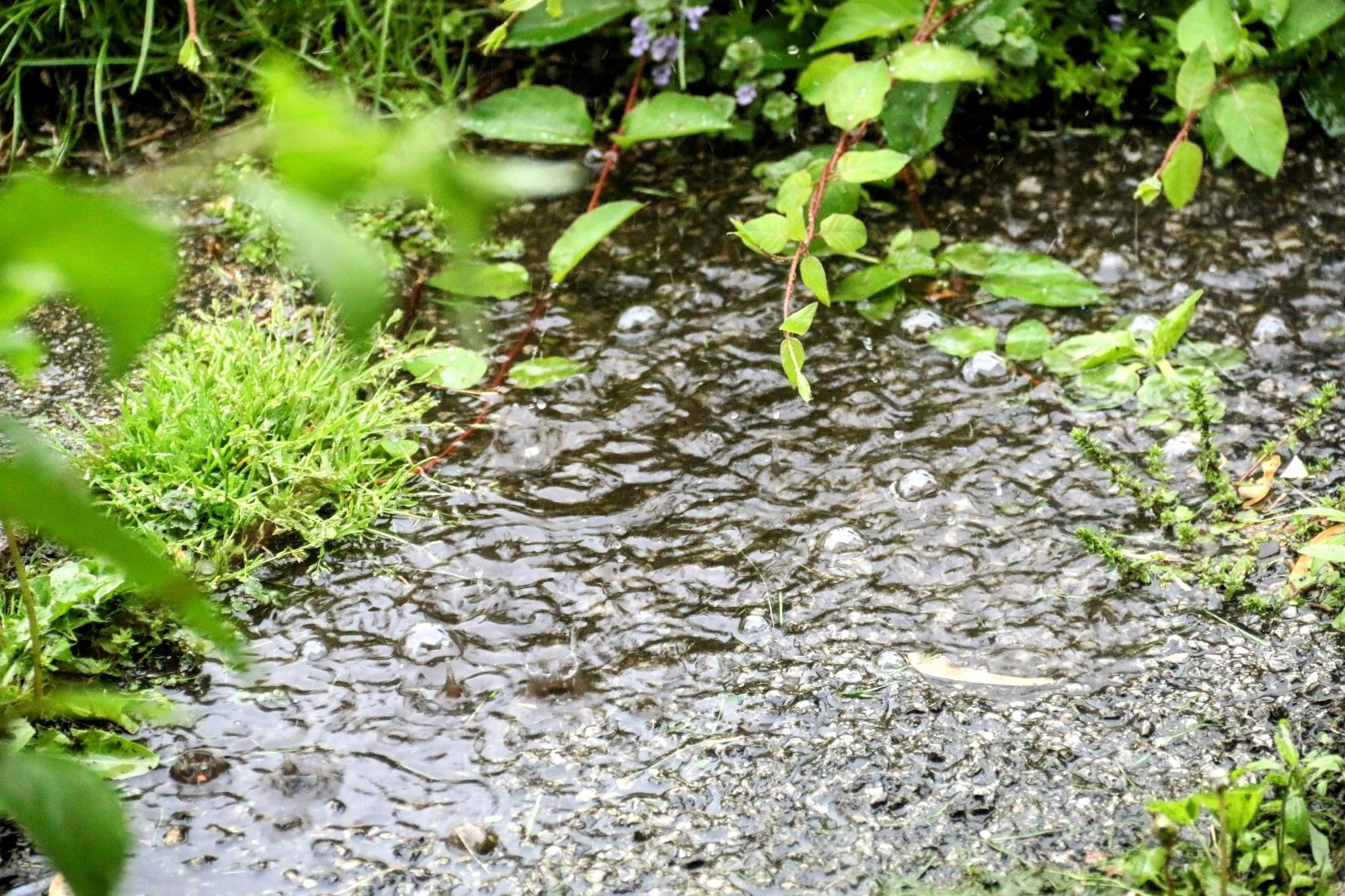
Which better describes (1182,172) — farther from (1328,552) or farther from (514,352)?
(514,352)

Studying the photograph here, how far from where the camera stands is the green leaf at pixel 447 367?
99.2 inches

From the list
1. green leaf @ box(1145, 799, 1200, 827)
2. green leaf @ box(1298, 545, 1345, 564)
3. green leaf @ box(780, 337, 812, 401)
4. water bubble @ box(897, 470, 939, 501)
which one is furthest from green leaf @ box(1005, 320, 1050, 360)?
green leaf @ box(1145, 799, 1200, 827)

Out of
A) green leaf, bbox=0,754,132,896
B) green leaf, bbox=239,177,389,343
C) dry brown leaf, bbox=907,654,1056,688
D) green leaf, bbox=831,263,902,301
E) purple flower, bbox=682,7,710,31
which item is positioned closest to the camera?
green leaf, bbox=239,177,389,343

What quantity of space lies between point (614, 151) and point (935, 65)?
0.80 m

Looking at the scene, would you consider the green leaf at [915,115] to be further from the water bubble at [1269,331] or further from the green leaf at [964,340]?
the water bubble at [1269,331]

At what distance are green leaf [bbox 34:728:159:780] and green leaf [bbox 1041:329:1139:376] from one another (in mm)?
1880

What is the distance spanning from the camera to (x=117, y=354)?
0.38 meters

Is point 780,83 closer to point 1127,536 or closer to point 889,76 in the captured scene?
point 889,76

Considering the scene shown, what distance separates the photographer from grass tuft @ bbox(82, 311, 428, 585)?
84.6 inches

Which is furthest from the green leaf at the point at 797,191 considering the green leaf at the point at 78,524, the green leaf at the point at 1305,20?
the green leaf at the point at 78,524

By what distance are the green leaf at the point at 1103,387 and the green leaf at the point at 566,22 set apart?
4.98ft

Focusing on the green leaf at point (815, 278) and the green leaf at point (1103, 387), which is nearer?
the green leaf at point (815, 278)

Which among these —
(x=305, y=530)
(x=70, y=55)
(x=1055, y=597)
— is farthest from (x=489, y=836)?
(x=70, y=55)

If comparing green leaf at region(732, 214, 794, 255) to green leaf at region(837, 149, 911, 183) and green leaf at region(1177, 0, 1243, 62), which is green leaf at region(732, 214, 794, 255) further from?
green leaf at region(1177, 0, 1243, 62)
